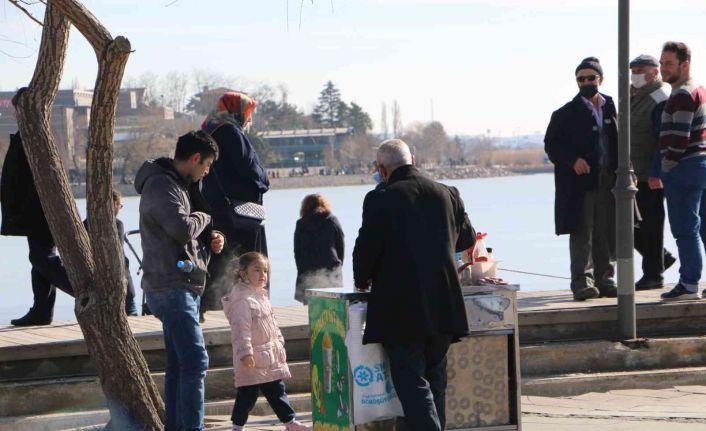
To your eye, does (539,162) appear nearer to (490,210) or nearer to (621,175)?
(490,210)

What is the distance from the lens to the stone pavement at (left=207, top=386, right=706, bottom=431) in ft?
27.0

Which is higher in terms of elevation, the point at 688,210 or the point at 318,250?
the point at 688,210

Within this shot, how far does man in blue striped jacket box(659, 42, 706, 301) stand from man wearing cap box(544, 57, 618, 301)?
55 cm

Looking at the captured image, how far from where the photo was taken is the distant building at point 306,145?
158500 mm

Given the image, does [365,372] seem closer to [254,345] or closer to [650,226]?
[254,345]

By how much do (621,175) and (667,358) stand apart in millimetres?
1394

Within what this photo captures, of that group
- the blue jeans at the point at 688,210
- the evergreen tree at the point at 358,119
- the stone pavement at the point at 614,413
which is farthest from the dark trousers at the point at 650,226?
the evergreen tree at the point at 358,119

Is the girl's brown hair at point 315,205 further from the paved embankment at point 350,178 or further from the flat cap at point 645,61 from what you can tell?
the paved embankment at point 350,178

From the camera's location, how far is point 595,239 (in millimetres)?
11250

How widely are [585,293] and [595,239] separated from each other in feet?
1.61

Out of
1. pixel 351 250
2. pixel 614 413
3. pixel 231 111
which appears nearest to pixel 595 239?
pixel 614 413

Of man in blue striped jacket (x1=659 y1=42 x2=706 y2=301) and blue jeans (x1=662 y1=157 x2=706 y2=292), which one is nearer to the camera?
man in blue striped jacket (x1=659 y1=42 x2=706 y2=301)

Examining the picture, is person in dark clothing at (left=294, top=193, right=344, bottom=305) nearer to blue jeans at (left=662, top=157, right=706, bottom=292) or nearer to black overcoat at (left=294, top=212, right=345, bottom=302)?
black overcoat at (left=294, top=212, right=345, bottom=302)

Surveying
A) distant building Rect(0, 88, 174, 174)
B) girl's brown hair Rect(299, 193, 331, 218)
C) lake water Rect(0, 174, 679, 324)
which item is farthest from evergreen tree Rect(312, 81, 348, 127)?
girl's brown hair Rect(299, 193, 331, 218)
